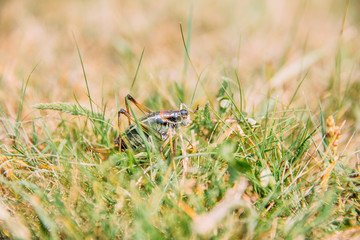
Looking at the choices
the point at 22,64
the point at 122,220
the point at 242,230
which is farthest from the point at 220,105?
the point at 22,64

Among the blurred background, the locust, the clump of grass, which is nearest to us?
the clump of grass

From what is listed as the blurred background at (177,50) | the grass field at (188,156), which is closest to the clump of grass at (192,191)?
the grass field at (188,156)

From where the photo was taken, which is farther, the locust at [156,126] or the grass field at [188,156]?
the locust at [156,126]

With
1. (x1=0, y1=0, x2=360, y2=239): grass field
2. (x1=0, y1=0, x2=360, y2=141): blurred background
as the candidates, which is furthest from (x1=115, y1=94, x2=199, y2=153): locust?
(x1=0, y1=0, x2=360, y2=141): blurred background

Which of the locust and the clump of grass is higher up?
the locust

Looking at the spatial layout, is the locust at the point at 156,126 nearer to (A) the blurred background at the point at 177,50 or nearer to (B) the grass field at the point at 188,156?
(B) the grass field at the point at 188,156

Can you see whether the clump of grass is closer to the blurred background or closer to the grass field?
the grass field
